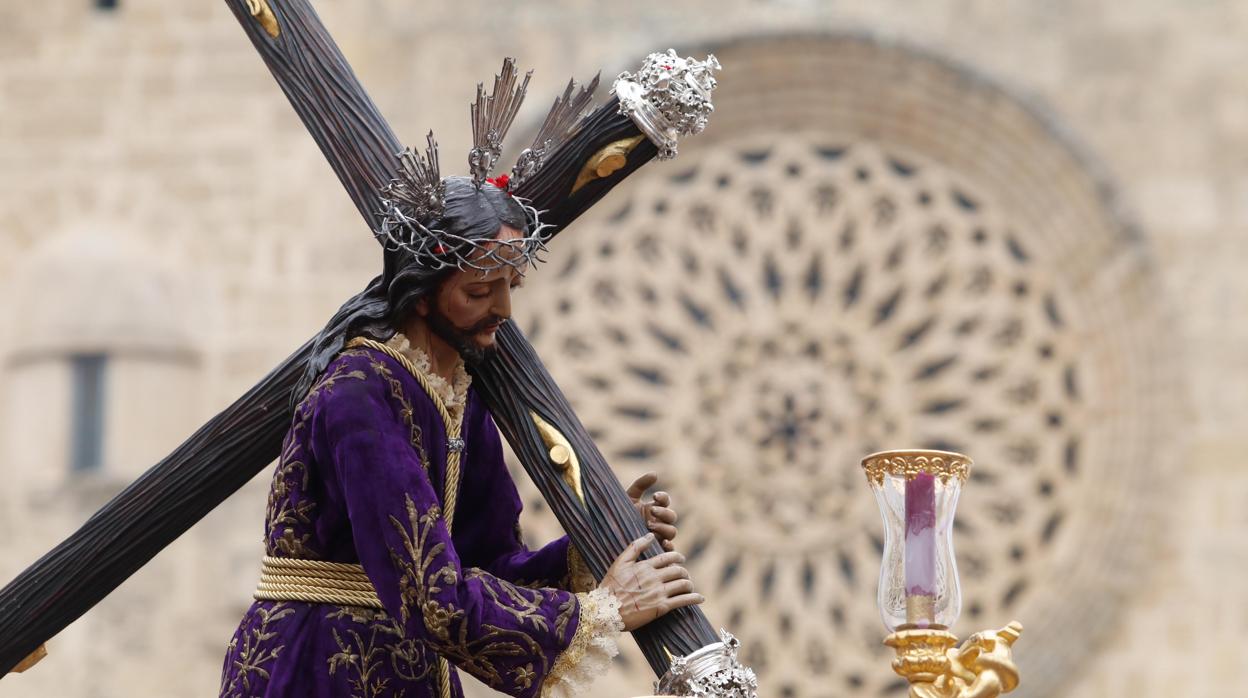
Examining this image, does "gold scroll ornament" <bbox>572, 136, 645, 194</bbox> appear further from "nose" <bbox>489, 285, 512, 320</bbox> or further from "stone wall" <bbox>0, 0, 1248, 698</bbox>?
"stone wall" <bbox>0, 0, 1248, 698</bbox>

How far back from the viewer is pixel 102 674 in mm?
11414

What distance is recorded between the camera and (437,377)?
4113mm

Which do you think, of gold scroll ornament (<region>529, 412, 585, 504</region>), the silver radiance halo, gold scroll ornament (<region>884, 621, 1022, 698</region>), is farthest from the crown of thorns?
gold scroll ornament (<region>884, 621, 1022, 698</region>)

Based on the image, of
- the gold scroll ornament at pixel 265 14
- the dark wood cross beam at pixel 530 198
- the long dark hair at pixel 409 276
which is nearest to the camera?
the long dark hair at pixel 409 276

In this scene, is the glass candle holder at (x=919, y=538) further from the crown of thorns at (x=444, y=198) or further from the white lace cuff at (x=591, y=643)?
the crown of thorns at (x=444, y=198)

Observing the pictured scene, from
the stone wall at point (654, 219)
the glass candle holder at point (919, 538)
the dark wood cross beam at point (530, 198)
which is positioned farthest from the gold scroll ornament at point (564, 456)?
the stone wall at point (654, 219)

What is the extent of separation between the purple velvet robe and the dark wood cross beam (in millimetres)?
141

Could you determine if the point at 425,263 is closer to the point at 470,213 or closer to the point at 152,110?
the point at 470,213

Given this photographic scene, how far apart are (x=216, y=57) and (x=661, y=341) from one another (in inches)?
90.9

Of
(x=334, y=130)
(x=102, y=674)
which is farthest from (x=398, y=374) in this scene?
(x=102, y=674)

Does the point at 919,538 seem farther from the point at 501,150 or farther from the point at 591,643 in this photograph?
the point at 501,150

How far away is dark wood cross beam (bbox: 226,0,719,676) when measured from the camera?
13.5 ft

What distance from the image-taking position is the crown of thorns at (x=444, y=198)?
13.1 feet

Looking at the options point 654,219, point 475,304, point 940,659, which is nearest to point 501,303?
point 475,304
